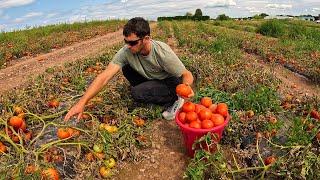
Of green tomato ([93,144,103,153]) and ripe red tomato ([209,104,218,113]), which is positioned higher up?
ripe red tomato ([209,104,218,113])

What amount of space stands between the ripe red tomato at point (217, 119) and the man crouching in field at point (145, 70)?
0.65m

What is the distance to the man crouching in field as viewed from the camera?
4406mm

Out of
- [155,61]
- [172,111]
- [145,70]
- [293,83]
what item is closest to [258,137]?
[172,111]

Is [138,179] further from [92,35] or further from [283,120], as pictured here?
[92,35]

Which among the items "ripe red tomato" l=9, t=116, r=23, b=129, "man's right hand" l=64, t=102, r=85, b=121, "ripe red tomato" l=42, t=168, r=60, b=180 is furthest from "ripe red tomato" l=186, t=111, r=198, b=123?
"ripe red tomato" l=9, t=116, r=23, b=129

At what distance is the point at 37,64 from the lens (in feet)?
33.2

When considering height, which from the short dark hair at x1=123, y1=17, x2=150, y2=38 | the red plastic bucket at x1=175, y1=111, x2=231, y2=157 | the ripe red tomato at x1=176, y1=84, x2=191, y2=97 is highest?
the short dark hair at x1=123, y1=17, x2=150, y2=38

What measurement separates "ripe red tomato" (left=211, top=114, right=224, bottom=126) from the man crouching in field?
2.13ft

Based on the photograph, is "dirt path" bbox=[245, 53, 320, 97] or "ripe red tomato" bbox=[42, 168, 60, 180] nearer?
"ripe red tomato" bbox=[42, 168, 60, 180]

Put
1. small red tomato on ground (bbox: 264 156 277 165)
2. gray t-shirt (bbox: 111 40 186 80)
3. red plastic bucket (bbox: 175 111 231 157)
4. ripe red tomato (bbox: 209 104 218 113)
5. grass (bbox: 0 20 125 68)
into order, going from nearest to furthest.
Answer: small red tomato on ground (bbox: 264 156 277 165), red plastic bucket (bbox: 175 111 231 157), ripe red tomato (bbox: 209 104 218 113), gray t-shirt (bbox: 111 40 186 80), grass (bbox: 0 20 125 68)

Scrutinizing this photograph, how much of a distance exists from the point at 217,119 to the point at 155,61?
4.16 ft

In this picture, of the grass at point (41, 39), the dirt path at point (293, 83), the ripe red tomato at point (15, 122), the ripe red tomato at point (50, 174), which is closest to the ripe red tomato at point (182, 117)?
the ripe red tomato at point (50, 174)

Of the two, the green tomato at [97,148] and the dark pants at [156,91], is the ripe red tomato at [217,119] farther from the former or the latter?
the dark pants at [156,91]

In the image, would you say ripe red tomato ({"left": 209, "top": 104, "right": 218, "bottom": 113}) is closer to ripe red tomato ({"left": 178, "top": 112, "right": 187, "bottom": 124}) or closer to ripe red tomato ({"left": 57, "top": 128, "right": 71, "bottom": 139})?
ripe red tomato ({"left": 178, "top": 112, "right": 187, "bottom": 124})
